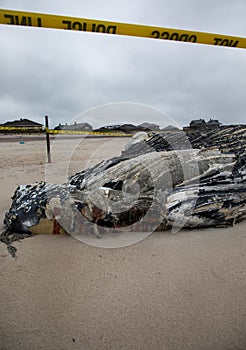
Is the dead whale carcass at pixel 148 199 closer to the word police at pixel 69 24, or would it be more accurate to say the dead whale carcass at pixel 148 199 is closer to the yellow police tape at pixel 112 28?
the yellow police tape at pixel 112 28

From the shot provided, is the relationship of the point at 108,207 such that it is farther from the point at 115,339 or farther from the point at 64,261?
the point at 115,339

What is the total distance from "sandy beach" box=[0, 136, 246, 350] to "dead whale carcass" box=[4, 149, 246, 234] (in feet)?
0.49

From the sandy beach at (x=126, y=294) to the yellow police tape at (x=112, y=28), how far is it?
1598 millimetres

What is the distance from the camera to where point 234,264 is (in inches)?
61.2

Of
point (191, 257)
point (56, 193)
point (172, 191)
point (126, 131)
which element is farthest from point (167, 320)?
point (126, 131)

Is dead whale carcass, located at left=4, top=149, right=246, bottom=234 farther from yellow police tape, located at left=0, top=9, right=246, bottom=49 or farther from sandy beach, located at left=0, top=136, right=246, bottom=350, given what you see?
yellow police tape, located at left=0, top=9, right=246, bottom=49

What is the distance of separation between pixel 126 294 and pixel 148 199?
803mm

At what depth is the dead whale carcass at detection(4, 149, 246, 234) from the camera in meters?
1.85

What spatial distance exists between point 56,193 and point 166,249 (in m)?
1.00

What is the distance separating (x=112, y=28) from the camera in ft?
5.90

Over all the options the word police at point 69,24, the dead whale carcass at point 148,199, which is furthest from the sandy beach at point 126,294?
the word police at point 69,24

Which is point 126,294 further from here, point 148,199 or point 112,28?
point 112,28

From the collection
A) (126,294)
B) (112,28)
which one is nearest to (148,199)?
(126,294)

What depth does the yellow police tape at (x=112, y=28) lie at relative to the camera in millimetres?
1633
